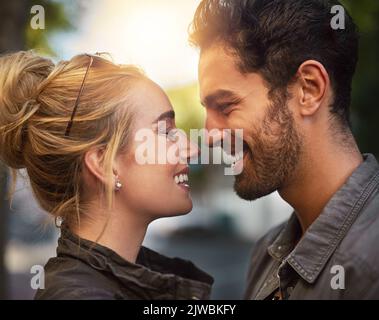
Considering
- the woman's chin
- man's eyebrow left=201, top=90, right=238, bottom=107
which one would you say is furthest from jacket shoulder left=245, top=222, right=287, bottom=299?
man's eyebrow left=201, top=90, right=238, bottom=107

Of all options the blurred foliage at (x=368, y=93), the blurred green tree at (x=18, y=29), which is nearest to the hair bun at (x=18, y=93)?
the blurred green tree at (x=18, y=29)

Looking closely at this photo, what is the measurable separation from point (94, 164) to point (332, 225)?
80 cm

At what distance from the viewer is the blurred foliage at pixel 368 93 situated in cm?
455

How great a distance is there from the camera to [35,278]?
1.93 metres

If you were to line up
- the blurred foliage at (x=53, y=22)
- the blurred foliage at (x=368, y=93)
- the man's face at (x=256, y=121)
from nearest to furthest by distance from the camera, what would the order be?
the man's face at (x=256, y=121) → the blurred foliage at (x=53, y=22) → the blurred foliage at (x=368, y=93)

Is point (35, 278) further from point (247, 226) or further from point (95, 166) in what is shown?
point (247, 226)

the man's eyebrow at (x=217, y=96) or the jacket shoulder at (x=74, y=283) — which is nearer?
the jacket shoulder at (x=74, y=283)

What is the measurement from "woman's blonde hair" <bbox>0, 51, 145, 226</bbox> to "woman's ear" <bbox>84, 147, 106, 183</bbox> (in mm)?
17

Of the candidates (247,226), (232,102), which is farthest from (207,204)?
(232,102)

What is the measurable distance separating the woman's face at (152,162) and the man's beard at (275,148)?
0.89 ft

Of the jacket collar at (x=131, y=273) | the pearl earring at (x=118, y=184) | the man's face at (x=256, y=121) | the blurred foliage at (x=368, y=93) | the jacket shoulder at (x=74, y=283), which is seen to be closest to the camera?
the jacket shoulder at (x=74, y=283)

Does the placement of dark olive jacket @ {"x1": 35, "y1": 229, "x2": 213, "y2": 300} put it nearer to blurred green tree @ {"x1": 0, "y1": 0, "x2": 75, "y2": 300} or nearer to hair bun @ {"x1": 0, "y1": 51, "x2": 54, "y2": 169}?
hair bun @ {"x1": 0, "y1": 51, "x2": 54, "y2": 169}

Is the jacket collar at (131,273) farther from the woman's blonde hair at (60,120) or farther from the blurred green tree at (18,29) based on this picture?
the blurred green tree at (18,29)

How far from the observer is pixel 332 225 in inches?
71.8
